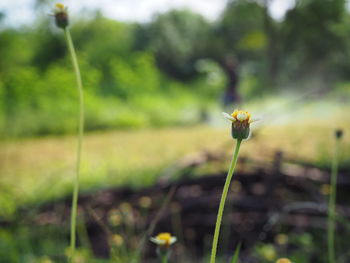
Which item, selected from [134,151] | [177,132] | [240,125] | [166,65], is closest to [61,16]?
[240,125]

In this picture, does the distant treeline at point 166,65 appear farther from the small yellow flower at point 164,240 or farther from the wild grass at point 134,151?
the small yellow flower at point 164,240

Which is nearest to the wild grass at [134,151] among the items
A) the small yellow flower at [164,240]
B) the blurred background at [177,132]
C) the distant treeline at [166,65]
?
the blurred background at [177,132]

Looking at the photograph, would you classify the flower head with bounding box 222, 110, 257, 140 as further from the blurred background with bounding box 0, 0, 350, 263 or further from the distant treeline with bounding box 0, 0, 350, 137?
the distant treeline with bounding box 0, 0, 350, 137

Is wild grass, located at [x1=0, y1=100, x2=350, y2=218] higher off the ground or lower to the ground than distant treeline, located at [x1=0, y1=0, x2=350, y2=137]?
lower

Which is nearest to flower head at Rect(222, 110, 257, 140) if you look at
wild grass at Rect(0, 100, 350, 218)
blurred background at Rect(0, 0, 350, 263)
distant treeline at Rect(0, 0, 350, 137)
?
blurred background at Rect(0, 0, 350, 263)

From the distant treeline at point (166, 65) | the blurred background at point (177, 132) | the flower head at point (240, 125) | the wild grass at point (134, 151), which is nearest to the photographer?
the flower head at point (240, 125)

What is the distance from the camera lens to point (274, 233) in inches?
17.8

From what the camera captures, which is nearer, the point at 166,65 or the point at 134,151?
the point at 134,151

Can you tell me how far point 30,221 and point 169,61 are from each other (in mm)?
1643

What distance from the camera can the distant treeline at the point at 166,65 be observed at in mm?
1397

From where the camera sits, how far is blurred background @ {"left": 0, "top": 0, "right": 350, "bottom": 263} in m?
0.43

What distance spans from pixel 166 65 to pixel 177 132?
977 mm

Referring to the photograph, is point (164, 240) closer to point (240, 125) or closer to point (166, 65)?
point (240, 125)

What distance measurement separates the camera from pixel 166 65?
2033mm
